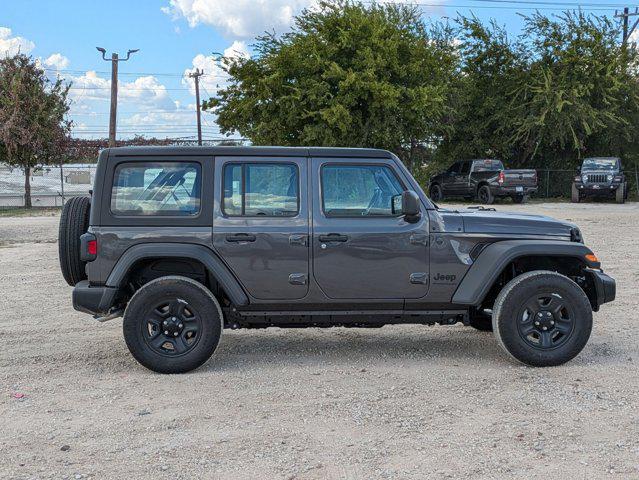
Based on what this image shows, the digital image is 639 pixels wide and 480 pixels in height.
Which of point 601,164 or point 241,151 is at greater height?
point 601,164

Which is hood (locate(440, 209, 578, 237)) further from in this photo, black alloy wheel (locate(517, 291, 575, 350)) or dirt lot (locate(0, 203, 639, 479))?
dirt lot (locate(0, 203, 639, 479))

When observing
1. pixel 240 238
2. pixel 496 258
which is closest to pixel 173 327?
pixel 240 238

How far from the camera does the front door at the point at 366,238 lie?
577 cm

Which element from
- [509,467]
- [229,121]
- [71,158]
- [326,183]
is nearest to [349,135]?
[229,121]

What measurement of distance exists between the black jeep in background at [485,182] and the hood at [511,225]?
74.0ft

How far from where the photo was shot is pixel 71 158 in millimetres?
30984

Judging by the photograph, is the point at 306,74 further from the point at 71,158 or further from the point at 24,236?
the point at 24,236

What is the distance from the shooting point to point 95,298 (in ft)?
18.4

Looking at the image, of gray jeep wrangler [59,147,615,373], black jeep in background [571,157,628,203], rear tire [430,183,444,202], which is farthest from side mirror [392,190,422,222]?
black jeep in background [571,157,628,203]

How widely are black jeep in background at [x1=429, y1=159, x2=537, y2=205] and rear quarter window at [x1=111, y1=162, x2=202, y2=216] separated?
77.6ft

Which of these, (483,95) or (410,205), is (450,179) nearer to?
(483,95)

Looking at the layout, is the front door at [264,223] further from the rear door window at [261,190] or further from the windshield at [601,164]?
the windshield at [601,164]

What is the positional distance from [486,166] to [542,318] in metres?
24.1

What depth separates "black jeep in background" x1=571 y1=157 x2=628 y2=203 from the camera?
29.2 metres
